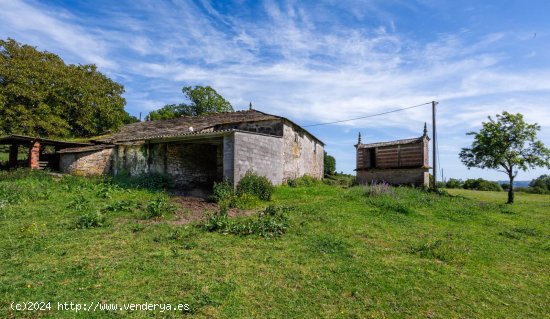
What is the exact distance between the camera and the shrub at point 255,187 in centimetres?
1205

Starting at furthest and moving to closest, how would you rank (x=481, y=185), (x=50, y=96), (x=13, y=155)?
(x=481, y=185), (x=50, y=96), (x=13, y=155)

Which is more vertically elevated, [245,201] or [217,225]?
[245,201]

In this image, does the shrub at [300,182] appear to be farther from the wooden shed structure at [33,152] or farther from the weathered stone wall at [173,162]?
the wooden shed structure at [33,152]

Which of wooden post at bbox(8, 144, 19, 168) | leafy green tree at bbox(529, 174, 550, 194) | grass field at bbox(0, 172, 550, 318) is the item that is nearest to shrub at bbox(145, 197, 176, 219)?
grass field at bbox(0, 172, 550, 318)

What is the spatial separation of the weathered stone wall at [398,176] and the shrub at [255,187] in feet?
32.5

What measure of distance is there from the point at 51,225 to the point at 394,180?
19.1 meters

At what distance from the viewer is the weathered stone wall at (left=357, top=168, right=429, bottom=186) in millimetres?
19359

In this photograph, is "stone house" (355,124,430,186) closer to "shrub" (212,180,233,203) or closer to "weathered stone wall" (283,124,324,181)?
"weathered stone wall" (283,124,324,181)

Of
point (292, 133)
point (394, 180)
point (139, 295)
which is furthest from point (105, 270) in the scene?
point (394, 180)

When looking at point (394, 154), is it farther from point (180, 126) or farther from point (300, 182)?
point (180, 126)

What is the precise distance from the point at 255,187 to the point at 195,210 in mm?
3070

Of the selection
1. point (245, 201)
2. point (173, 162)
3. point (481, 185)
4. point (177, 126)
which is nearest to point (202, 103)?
point (177, 126)

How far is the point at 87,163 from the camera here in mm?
16312

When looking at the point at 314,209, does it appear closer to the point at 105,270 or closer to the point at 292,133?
the point at 105,270
